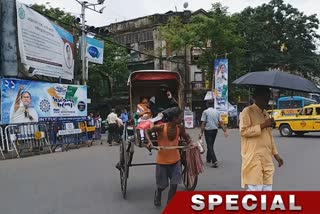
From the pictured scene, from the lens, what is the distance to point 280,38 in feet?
150

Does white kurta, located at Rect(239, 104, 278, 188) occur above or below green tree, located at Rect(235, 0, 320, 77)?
below

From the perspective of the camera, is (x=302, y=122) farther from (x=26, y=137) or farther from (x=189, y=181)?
(x=189, y=181)

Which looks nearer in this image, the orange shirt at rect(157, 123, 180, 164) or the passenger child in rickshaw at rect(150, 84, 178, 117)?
the orange shirt at rect(157, 123, 180, 164)

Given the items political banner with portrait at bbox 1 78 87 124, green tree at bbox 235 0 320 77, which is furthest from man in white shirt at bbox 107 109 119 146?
green tree at bbox 235 0 320 77

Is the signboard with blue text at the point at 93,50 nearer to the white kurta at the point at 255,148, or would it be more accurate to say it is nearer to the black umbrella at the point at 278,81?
the black umbrella at the point at 278,81

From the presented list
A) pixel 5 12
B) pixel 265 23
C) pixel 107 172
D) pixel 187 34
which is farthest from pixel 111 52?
pixel 107 172

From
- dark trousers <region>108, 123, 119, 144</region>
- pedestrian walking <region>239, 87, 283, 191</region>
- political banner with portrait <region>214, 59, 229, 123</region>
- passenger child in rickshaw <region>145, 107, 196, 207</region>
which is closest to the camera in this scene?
pedestrian walking <region>239, 87, 283, 191</region>

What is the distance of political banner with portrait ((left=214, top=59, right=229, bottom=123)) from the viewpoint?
107 feet

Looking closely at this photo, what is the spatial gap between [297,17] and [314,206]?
4479 centimetres

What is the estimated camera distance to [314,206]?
375cm

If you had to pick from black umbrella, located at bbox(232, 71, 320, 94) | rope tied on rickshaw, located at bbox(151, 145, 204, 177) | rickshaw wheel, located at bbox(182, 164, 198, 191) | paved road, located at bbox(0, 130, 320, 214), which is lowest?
paved road, located at bbox(0, 130, 320, 214)

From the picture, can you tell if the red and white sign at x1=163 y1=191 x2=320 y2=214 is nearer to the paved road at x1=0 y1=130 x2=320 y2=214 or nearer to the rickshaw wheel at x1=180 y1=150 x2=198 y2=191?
the paved road at x1=0 y1=130 x2=320 y2=214

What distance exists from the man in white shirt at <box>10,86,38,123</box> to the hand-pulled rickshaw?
738 cm

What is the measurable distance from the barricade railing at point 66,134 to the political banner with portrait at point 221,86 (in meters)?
14.7
